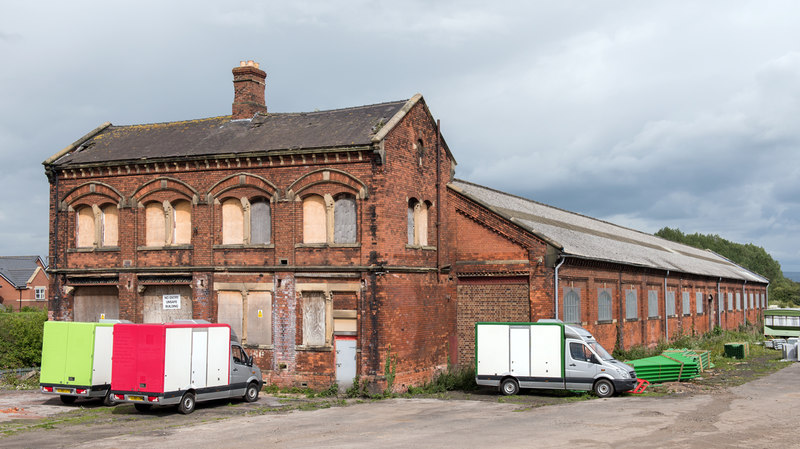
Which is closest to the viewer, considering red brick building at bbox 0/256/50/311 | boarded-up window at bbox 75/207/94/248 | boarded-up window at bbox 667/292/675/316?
boarded-up window at bbox 75/207/94/248

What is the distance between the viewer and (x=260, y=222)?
83.9ft

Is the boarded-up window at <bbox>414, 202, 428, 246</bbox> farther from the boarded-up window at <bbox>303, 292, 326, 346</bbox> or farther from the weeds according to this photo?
the weeds

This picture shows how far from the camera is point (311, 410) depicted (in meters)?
21.0

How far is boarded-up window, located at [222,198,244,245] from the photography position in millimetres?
25844

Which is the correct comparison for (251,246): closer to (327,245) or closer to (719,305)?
(327,245)

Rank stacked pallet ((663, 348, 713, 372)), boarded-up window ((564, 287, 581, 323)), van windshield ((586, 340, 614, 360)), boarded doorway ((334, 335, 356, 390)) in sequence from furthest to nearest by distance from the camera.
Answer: stacked pallet ((663, 348, 713, 372))
boarded-up window ((564, 287, 581, 323))
boarded doorway ((334, 335, 356, 390))
van windshield ((586, 340, 614, 360))

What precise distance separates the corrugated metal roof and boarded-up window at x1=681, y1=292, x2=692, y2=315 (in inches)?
2566

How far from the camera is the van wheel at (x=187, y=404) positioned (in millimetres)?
20016

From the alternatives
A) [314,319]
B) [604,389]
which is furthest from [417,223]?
[604,389]

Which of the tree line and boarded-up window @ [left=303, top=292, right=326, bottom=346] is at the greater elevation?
the tree line

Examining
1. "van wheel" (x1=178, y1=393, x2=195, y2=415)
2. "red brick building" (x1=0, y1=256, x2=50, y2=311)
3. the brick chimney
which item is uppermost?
the brick chimney

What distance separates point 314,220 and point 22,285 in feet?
211

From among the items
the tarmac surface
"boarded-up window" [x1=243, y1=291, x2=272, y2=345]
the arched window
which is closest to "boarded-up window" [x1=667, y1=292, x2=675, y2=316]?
the tarmac surface

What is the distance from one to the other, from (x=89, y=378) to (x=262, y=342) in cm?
564
